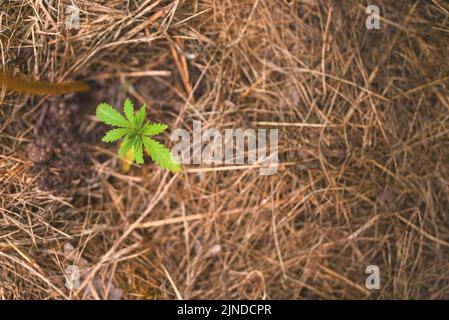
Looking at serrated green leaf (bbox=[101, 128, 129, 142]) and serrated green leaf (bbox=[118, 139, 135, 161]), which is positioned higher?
serrated green leaf (bbox=[101, 128, 129, 142])

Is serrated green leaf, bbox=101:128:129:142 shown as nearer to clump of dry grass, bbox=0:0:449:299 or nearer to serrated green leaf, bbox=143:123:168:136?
serrated green leaf, bbox=143:123:168:136

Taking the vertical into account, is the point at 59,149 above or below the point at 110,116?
below

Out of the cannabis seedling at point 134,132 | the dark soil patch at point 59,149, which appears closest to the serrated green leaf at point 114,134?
the cannabis seedling at point 134,132

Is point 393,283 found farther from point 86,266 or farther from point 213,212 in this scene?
point 86,266

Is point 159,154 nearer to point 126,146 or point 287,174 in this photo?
point 126,146

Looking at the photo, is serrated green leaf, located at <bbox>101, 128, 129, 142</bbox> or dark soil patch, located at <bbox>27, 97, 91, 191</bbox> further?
dark soil patch, located at <bbox>27, 97, 91, 191</bbox>

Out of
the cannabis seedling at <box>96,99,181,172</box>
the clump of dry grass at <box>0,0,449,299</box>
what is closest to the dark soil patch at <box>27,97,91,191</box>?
the clump of dry grass at <box>0,0,449,299</box>

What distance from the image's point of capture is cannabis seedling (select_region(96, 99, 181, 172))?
198 cm

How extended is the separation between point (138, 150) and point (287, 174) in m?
0.73

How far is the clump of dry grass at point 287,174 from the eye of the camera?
2.29 metres

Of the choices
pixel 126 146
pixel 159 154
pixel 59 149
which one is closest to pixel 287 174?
pixel 159 154

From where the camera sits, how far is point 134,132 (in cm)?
201

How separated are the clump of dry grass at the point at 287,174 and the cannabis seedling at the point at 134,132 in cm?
40
